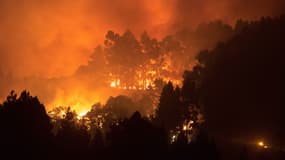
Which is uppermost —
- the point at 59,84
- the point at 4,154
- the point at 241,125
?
the point at 59,84

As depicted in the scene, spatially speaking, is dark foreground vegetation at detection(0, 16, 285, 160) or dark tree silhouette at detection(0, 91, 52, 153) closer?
dark tree silhouette at detection(0, 91, 52, 153)

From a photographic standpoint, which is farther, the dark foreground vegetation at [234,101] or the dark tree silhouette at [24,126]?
the dark foreground vegetation at [234,101]

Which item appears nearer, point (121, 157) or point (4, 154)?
point (4, 154)

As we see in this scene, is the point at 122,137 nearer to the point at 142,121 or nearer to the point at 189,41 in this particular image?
the point at 142,121

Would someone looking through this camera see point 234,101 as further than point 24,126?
Yes

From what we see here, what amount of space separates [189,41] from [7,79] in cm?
3963

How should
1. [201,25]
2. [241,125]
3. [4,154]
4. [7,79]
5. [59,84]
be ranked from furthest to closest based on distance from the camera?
[7,79] → [59,84] → [201,25] → [241,125] → [4,154]

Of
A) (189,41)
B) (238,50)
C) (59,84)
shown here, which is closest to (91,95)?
(59,84)

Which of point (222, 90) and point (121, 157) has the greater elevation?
point (222, 90)

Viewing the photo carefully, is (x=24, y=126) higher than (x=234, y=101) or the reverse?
the reverse

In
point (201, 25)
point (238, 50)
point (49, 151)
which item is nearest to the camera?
point (49, 151)

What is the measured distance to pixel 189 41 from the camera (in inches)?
2977

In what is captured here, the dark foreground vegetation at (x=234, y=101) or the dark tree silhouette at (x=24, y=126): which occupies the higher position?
the dark foreground vegetation at (x=234, y=101)

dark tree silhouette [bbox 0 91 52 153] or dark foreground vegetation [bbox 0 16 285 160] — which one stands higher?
A: dark foreground vegetation [bbox 0 16 285 160]
